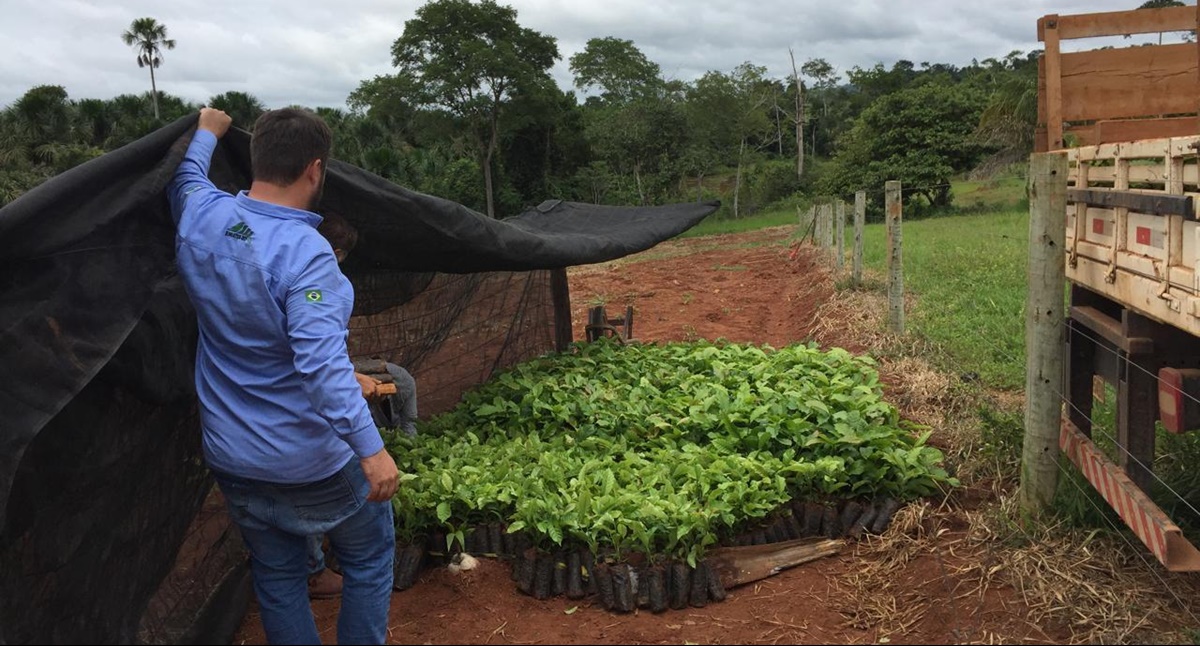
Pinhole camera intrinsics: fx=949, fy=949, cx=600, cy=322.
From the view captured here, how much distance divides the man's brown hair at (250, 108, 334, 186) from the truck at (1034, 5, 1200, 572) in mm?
2831

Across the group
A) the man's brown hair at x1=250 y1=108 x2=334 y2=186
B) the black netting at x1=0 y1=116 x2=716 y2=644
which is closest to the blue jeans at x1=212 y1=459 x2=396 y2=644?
the black netting at x1=0 y1=116 x2=716 y2=644

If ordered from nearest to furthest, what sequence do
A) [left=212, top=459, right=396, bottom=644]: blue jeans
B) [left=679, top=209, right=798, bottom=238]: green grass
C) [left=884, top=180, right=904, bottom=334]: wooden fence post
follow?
[left=212, top=459, right=396, bottom=644]: blue jeans
[left=884, top=180, right=904, bottom=334]: wooden fence post
[left=679, top=209, right=798, bottom=238]: green grass

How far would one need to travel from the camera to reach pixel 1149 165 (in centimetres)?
383

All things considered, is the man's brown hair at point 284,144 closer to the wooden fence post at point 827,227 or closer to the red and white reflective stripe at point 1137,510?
the red and white reflective stripe at point 1137,510

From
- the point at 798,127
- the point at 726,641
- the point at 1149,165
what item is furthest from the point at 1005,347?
the point at 798,127

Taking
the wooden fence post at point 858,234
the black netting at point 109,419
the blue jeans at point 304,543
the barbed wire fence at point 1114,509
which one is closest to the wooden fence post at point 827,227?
the wooden fence post at point 858,234

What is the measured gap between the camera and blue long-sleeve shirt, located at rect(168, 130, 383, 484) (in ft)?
8.83

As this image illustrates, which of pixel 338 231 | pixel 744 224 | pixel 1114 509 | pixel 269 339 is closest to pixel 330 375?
pixel 269 339

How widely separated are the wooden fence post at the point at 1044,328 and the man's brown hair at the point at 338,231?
3199mm

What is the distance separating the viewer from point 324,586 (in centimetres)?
418

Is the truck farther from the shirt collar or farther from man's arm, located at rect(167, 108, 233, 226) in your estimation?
man's arm, located at rect(167, 108, 233, 226)

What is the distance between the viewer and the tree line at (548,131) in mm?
32156

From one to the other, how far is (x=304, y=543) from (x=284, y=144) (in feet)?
4.27

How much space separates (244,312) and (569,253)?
382cm
